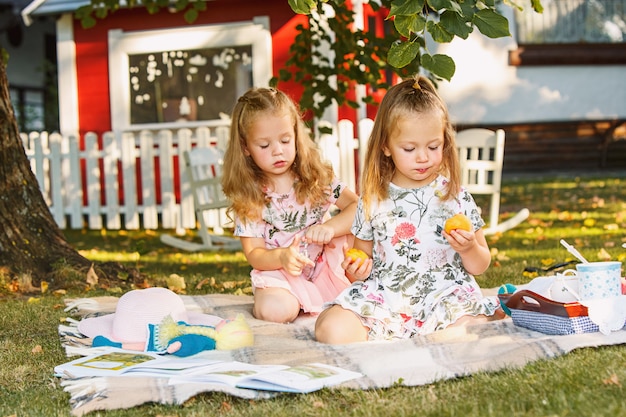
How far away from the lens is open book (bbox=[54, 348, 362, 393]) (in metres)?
2.90

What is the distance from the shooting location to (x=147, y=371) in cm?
313

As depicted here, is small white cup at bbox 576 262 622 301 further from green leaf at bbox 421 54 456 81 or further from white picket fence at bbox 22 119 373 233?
white picket fence at bbox 22 119 373 233

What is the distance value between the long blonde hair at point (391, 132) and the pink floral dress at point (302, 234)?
676mm

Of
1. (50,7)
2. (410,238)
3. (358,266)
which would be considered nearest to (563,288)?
(410,238)

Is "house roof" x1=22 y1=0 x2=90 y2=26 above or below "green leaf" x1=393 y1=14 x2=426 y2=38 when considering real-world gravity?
above

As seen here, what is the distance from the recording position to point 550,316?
3441 millimetres

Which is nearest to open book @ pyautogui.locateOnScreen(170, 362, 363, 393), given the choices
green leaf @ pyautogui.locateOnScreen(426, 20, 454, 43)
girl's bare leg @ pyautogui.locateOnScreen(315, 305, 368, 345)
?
girl's bare leg @ pyautogui.locateOnScreen(315, 305, 368, 345)

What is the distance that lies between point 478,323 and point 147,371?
1.42 m

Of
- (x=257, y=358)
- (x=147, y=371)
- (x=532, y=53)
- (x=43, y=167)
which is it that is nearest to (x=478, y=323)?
(x=257, y=358)

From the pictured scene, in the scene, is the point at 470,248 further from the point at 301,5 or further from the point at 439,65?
the point at 301,5

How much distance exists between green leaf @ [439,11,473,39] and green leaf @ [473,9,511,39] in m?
0.04

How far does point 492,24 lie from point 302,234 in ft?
5.91

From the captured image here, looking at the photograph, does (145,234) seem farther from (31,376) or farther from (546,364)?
(546,364)

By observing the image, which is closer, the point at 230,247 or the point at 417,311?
the point at 417,311
